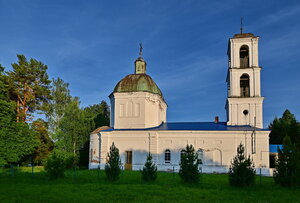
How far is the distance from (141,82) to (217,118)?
912 centimetres

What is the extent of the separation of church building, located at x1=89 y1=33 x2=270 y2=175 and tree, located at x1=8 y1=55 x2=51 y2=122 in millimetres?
10211

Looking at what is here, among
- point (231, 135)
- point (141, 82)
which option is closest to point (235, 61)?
point (231, 135)

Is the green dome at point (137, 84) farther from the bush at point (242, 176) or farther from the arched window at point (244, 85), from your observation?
the bush at point (242, 176)

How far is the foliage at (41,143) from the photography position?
31.9 meters

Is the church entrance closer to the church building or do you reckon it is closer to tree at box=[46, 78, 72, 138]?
the church building

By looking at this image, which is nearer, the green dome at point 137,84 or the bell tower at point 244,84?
the bell tower at point 244,84

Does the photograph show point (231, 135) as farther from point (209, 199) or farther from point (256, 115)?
point (209, 199)

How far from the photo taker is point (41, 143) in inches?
1272

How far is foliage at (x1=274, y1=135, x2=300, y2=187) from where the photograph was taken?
14.9 metres

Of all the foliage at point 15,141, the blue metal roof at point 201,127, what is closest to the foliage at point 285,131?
the blue metal roof at point 201,127

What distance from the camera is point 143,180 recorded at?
1658cm

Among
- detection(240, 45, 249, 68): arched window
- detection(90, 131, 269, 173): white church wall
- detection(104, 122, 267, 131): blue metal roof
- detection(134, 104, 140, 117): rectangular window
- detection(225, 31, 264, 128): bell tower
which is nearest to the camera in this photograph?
detection(90, 131, 269, 173): white church wall

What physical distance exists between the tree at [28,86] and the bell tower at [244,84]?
A: 2244cm

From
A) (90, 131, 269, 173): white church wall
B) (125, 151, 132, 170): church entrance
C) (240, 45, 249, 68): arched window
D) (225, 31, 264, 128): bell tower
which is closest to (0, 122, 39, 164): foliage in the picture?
(90, 131, 269, 173): white church wall
